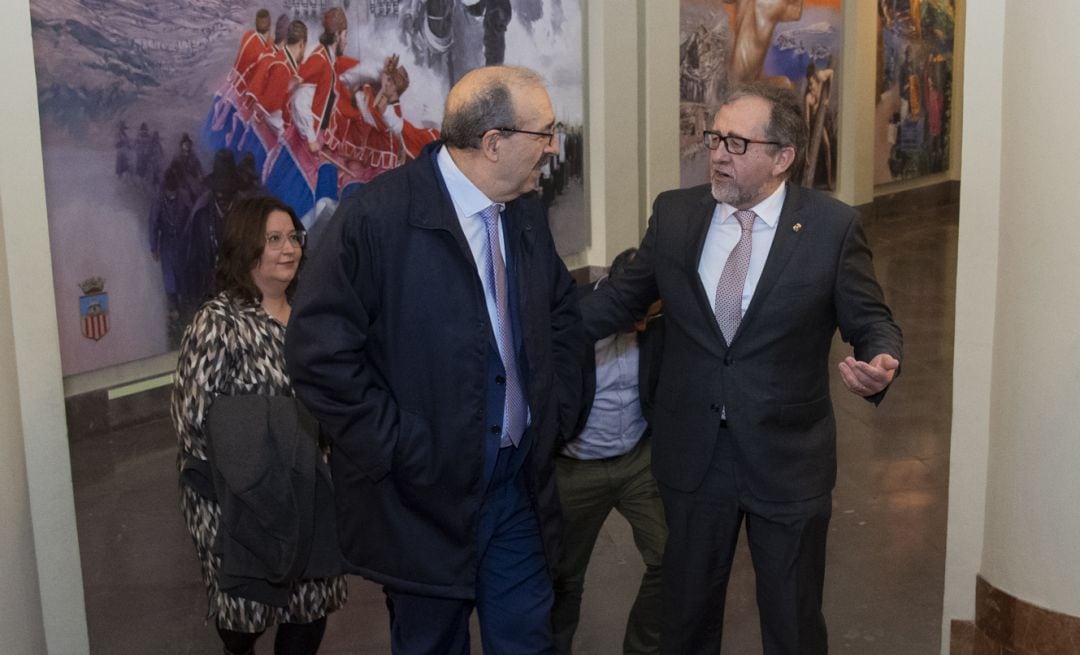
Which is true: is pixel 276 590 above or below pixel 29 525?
below

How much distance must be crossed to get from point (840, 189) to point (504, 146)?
16.9 m

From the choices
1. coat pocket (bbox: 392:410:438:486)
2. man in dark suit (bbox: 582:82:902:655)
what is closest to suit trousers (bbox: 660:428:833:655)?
man in dark suit (bbox: 582:82:902:655)

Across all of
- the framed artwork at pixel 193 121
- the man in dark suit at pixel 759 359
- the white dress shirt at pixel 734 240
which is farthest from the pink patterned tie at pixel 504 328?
the framed artwork at pixel 193 121

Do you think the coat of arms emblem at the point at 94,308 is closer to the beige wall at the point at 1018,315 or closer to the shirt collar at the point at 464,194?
the shirt collar at the point at 464,194

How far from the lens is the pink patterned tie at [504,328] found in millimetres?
3617

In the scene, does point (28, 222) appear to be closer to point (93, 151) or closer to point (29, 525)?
point (29, 525)

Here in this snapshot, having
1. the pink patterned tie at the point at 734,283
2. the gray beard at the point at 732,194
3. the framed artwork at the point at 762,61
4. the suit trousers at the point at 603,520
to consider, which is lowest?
Result: the suit trousers at the point at 603,520

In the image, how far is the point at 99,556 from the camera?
659 cm

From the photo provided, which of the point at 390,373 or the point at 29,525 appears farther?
the point at 29,525

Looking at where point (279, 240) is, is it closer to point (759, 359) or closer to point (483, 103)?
point (483, 103)

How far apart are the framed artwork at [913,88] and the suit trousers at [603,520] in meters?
17.6

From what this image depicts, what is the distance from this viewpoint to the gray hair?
4.02 meters

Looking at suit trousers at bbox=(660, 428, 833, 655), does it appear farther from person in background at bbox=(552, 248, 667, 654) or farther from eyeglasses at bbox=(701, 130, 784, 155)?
eyeglasses at bbox=(701, 130, 784, 155)

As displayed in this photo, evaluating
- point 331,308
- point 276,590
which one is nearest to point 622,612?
point 276,590
